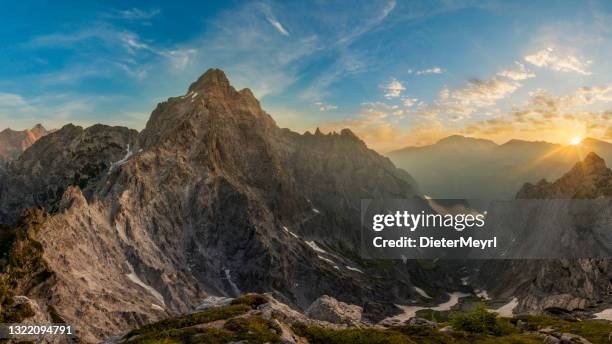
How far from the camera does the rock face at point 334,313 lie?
1714 inches

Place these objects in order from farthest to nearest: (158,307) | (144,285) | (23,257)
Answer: (144,285), (158,307), (23,257)

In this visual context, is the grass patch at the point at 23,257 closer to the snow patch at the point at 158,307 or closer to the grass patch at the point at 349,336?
the snow patch at the point at 158,307

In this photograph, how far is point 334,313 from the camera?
44812 millimetres

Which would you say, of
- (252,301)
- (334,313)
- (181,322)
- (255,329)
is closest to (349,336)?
(255,329)

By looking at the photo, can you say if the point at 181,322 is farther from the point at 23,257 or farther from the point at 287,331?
the point at 23,257

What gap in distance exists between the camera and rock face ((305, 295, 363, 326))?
43.5 metres

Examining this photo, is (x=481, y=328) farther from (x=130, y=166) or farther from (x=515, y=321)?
(x=130, y=166)

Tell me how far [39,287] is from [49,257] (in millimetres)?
11471

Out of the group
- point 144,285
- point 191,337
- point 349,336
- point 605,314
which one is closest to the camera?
point 191,337

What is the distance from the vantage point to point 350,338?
27297mm

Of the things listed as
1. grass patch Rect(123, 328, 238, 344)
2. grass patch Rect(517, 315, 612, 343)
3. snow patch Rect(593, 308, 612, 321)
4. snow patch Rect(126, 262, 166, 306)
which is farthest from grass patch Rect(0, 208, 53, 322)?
snow patch Rect(593, 308, 612, 321)

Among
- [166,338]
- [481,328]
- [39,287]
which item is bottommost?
[39,287]

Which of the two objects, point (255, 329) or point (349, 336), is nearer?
point (255, 329)

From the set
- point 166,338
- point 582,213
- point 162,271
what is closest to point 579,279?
point 582,213
